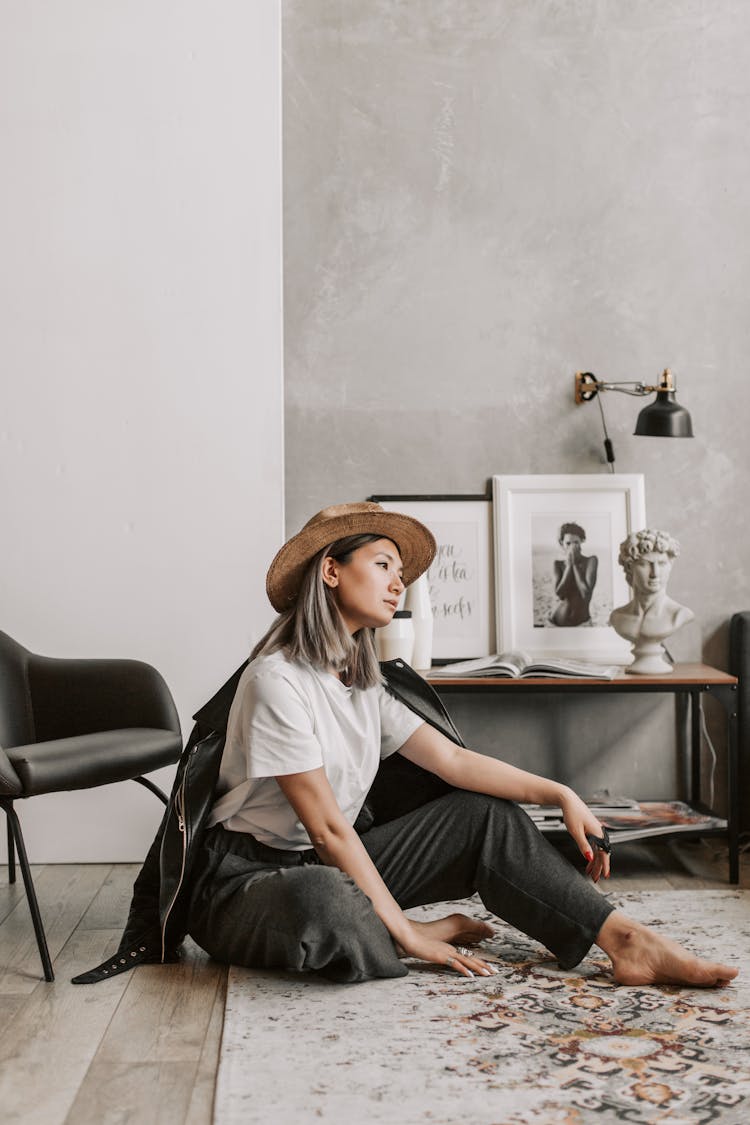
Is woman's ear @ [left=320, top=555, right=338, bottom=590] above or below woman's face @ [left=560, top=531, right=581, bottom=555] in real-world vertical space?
below

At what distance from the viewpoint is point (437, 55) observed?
3.60 metres

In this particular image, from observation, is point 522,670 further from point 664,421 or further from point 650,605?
point 664,421

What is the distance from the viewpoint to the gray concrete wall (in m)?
3.59

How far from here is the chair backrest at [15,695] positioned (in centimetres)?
312

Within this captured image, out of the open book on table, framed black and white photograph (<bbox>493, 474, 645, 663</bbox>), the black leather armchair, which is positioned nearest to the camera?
the black leather armchair

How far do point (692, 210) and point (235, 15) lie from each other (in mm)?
1550

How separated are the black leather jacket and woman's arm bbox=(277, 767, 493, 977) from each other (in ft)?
0.71

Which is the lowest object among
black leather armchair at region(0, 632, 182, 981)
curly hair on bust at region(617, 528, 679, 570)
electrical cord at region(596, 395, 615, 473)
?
black leather armchair at region(0, 632, 182, 981)

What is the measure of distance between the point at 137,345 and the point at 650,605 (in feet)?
5.61

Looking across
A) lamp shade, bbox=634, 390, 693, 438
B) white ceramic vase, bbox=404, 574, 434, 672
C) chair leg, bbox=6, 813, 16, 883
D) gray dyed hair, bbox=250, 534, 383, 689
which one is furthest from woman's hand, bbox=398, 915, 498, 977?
lamp shade, bbox=634, 390, 693, 438

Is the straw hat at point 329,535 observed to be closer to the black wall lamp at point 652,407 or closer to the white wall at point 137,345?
the white wall at point 137,345

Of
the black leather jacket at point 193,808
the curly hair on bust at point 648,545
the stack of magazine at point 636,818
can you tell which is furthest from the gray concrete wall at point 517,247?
the black leather jacket at point 193,808

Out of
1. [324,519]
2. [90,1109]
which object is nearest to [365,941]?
[90,1109]

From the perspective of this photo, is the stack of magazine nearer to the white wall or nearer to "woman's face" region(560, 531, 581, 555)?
"woman's face" region(560, 531, 581, 555)
